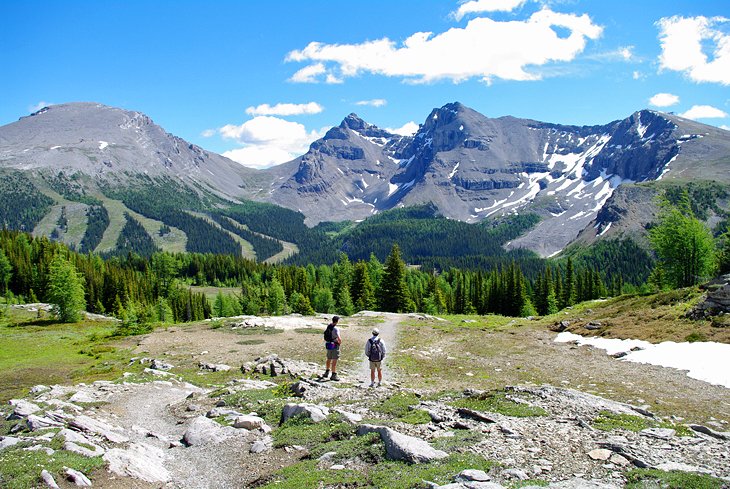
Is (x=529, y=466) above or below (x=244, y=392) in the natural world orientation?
above

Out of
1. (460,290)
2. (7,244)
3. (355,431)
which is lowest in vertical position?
(460,290)

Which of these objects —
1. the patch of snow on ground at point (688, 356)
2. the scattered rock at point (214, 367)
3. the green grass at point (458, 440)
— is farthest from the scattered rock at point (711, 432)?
the scattered rock at point (214, 367)

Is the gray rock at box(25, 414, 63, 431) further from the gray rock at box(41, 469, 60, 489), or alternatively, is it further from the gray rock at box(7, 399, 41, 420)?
the gray rock at box(41, 469, 60, 489)

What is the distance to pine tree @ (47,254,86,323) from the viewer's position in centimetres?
6273

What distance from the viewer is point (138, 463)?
14.2m

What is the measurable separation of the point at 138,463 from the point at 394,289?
Result: 66.9m

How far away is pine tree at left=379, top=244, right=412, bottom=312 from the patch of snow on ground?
4505 cm

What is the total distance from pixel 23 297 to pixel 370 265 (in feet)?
260

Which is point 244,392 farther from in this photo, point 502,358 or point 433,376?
point 502,358

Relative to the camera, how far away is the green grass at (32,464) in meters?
11.8

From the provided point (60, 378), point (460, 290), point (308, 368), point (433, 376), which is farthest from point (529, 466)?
point (460, 290)

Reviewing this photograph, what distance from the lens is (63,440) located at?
14.8 meters

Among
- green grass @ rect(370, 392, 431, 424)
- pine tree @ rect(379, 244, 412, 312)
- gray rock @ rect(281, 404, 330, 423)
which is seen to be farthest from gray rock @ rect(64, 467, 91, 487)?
pine tree @ rect(379, 244, 412, 312)

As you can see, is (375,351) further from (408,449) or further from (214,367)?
(214,367)
